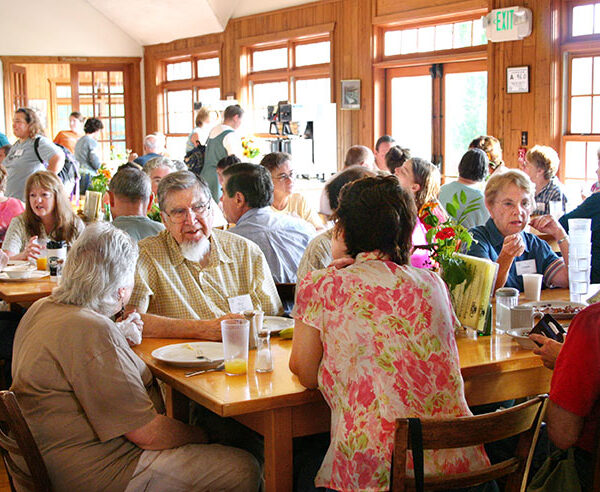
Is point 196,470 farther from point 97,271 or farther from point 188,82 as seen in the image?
point 188,82

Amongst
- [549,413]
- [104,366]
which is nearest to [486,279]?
[549,413]

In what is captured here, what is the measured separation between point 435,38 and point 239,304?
6408 mm

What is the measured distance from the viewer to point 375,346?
1992mm

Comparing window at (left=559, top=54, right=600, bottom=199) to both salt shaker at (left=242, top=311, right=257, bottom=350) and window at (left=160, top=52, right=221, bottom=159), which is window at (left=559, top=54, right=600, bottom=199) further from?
window at (left=160, top=52, right=221, bottom=159)

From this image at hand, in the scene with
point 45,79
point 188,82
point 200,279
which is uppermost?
point 45,79

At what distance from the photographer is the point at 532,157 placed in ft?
20.1

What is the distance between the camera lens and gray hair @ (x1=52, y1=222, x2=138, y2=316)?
85.0 inches

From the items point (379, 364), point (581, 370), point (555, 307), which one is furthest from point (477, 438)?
point (555, 307)

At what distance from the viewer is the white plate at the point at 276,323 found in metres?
2.75

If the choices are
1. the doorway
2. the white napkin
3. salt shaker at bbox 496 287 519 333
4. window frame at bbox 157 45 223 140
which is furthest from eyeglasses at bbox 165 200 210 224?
window frame at bbox 157 45 223 140

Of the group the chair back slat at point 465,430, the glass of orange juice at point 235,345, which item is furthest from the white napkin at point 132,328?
the chair back slat at point 465,430

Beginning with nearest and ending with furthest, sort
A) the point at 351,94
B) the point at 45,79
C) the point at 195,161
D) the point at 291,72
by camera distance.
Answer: the point at 195,161, the point at 351,94, the point at 291,72, the point at 45,79

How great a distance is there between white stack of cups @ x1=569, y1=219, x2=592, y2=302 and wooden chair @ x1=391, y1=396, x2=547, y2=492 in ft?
4.55

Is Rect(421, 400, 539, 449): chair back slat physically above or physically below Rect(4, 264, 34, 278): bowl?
below
